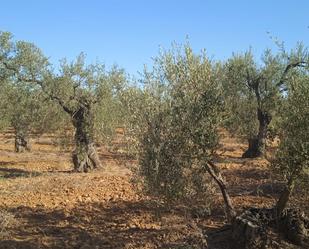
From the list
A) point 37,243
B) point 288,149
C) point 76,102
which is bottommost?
point 37,243

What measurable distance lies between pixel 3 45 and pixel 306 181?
18.2m

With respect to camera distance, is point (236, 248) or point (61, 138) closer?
point (236, 248)

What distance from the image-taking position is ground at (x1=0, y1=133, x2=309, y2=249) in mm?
12102

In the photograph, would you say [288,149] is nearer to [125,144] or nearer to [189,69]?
[189,69]

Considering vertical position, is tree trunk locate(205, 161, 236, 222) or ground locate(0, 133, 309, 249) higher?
tree trunk locate(205, 161, 236, 222)

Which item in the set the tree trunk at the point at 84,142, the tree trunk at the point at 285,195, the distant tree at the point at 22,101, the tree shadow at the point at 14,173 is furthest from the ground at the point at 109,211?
the distant tree at the point at 22,101

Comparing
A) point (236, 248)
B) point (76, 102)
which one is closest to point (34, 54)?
point (76, 102)

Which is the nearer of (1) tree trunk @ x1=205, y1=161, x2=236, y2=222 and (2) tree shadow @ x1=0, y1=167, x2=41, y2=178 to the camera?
(1) tree trunk @ x1=205, y1=161, x2=236, y2=222

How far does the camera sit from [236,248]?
10766 mm

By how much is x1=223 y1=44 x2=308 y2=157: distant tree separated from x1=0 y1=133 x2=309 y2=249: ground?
17.0 ft

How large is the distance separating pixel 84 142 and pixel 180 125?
47.2 ft

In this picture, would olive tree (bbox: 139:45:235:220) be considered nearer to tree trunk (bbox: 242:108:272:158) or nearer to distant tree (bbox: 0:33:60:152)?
distant tree (bbox: 0:33:60:152)

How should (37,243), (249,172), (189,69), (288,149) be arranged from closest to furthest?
(288,149) < (189,69) < (37,243) < (249,172)

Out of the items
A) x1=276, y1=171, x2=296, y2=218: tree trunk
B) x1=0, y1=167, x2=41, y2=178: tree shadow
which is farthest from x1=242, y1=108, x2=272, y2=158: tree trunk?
x1=276, y1=171, x2=296, y2=218: tree trunk
